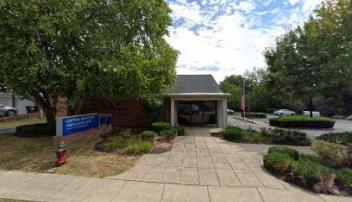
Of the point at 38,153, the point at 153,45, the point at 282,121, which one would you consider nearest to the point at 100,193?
the point at 38,153

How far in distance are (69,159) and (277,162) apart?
6822 mm

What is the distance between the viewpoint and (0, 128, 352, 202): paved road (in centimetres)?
617

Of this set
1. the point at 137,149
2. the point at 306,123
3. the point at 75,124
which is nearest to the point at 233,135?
the point at 137,149

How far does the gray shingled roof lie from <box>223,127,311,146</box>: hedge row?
5803mm

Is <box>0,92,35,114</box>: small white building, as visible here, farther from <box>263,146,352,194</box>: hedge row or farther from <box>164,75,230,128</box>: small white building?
<box>263,146,352,194</box>: hedge row

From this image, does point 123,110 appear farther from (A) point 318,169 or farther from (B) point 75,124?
(A) point 318,169

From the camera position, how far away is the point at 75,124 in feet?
41.6

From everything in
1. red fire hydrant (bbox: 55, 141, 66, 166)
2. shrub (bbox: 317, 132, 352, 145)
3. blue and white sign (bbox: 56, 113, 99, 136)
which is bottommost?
shrub (bbox: 317, 132, 352, 145)

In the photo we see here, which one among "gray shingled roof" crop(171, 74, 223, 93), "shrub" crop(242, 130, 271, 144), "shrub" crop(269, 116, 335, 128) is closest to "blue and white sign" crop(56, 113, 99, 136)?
"gray shingled roof" crop(171, 74, 223, 93)

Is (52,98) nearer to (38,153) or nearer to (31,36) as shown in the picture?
(31,36)

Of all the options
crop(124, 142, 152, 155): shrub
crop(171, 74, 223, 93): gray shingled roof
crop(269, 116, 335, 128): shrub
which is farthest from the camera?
crop(269, 116, 335, 128): shrub

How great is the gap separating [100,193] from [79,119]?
756cm

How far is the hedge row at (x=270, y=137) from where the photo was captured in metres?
14.4

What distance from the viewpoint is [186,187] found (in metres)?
6.83
